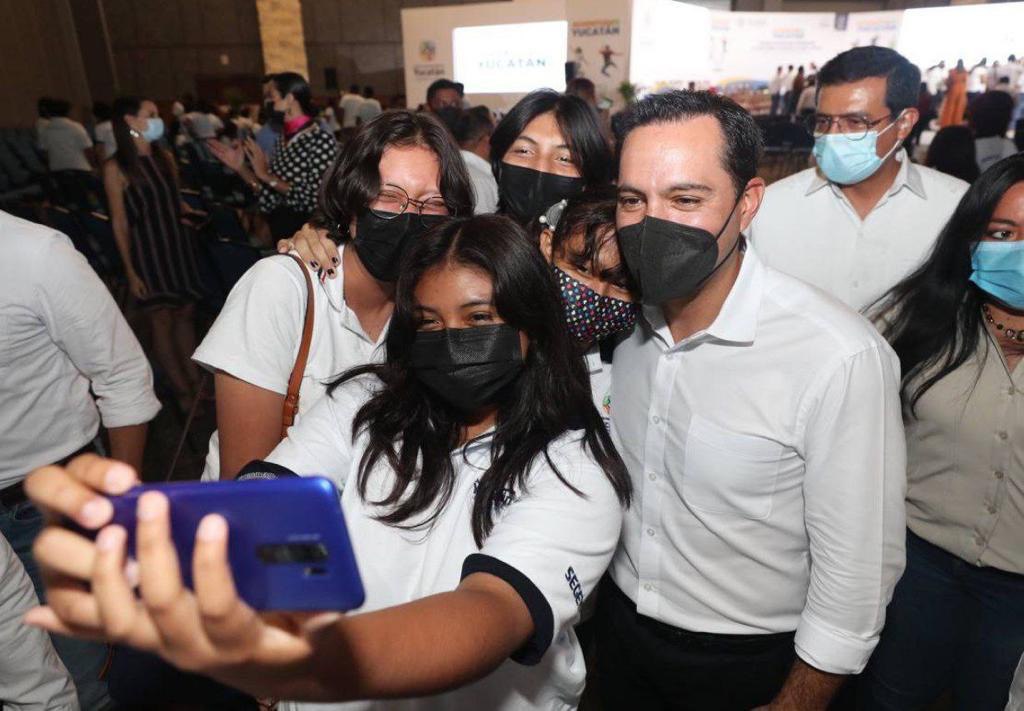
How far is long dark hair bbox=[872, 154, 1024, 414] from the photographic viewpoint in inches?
57.7

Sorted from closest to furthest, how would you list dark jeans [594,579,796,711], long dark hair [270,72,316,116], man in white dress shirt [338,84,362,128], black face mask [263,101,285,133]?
dark jeans [594,579,796,711] < long dark hair [270,72,316,116] < black face mask [263,101,285,133] < man in white dress shirt [338,84,362,128]

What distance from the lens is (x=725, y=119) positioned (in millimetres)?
1229

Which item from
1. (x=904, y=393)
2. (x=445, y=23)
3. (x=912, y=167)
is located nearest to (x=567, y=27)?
(x=445, y=23)

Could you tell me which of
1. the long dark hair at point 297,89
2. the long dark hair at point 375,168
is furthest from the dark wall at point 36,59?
the long dark hair at point 375,168

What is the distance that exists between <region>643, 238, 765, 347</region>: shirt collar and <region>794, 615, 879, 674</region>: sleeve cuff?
56 centimetres

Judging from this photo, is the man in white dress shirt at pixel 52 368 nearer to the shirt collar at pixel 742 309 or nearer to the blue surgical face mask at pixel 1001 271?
the shirt collar at pixel 742 309

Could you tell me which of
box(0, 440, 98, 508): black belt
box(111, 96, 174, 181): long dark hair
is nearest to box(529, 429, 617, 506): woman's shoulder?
box(0, 440, 98, 508): black belt

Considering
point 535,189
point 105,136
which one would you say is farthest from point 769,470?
point 105,136

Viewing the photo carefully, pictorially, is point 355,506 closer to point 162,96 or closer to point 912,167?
point 912,167

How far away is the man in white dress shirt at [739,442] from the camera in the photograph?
115cm

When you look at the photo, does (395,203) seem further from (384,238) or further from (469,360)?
(469,360)

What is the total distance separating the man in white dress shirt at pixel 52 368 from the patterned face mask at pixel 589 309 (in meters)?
1.13

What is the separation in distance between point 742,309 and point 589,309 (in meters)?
0.34

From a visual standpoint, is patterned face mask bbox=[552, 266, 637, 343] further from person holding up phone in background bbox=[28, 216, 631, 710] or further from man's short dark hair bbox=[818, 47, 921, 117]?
man's short dark hair bbox=[818, 47, 921, 117]
